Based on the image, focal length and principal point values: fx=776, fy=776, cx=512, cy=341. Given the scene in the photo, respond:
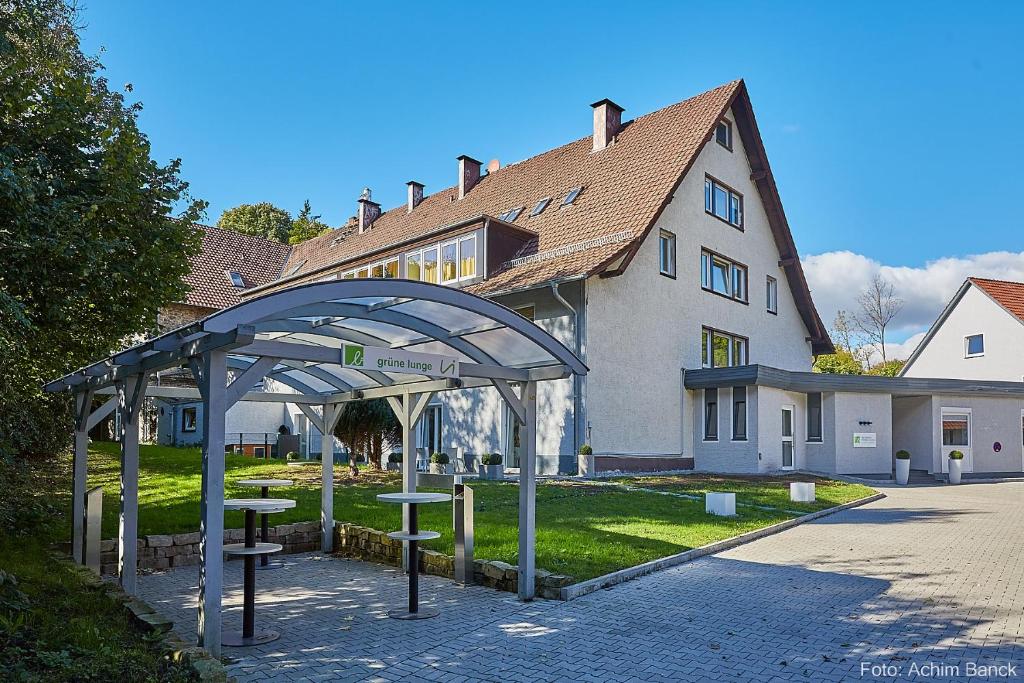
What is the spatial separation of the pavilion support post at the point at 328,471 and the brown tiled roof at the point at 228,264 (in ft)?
76.2

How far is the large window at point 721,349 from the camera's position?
25.5 m

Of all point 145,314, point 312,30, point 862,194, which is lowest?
point 145,314

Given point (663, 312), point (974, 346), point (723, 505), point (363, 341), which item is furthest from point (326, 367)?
point (974, 346)

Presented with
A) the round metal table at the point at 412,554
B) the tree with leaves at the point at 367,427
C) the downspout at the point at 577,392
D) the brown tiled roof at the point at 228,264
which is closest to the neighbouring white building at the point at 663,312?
the downspout at the point at 577,392

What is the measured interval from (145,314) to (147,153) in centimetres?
251

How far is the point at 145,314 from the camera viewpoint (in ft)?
40.6

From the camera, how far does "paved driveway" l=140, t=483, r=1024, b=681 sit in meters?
5.98

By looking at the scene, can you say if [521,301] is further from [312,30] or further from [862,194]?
[862,194]

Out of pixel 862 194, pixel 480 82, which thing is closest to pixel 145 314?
pixel 480 82

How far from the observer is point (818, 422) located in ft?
77.8

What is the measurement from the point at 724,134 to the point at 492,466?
46.2ft

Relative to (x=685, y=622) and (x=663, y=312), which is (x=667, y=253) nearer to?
(x=663, y=312)

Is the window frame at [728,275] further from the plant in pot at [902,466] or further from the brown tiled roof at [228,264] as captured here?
the brown tiled roof at [228,264]

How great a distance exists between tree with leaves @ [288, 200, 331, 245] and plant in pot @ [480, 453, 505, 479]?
112 ft
